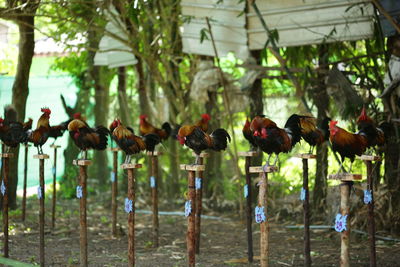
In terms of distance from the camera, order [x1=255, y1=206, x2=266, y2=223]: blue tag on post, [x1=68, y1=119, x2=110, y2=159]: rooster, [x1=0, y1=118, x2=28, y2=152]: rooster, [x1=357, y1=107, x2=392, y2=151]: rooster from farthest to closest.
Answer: [x1=0, y1=118, x2=28, y2=152]: rooster → [x1=68, y1=119, x2=110, y2=159]: rooster → [x1=357, y1=107, x2=392, y2=151]: rooster → [x1=255, y1=206, x2=266, y2=223]: blue tag on post

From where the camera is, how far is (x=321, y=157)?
9594mm

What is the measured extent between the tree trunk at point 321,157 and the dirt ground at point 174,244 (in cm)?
72

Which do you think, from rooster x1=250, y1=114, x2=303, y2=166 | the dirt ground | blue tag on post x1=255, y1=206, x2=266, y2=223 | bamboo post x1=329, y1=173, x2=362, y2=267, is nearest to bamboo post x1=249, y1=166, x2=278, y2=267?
blue tag on post x1=255, y1=206, x2=266, y2=223

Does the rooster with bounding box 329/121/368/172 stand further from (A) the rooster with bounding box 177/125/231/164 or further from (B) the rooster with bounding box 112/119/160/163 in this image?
(B) the rooster with bounding box 112/119/160/163

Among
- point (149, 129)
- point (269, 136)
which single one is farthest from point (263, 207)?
point (149, 129)

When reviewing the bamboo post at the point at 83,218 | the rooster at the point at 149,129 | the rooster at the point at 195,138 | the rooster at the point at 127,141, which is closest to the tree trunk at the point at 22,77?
the rooster at the point at 149,129

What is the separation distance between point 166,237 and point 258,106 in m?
2.78

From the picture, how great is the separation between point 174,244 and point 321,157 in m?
2.80

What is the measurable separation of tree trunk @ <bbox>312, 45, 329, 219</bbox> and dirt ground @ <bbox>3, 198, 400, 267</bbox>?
2.36 ft

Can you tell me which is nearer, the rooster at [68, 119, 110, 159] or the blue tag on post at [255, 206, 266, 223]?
the blue tag on post at [255, 206, 266, 223]

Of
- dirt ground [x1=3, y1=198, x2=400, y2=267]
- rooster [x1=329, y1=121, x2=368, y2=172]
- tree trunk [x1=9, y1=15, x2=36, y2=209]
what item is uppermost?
tree trunk [x1=9, y1=15, x2=36, y2=209]

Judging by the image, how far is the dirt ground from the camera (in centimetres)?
729

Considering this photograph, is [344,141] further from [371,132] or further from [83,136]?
[83,136]

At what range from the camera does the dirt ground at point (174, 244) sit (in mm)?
7293
